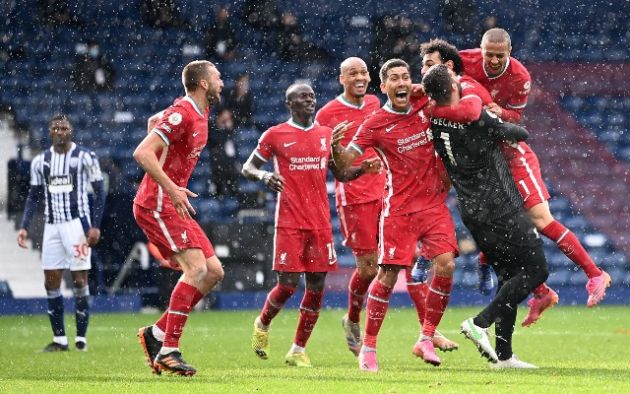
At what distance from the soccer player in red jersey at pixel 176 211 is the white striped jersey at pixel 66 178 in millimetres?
3488

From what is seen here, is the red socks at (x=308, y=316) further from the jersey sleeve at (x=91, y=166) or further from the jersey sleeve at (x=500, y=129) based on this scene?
the jersey sleeve at (x=91, y=166)

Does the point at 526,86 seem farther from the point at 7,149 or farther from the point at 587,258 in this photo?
the point at 7,149

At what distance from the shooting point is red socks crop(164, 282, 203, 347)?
8.22 meters

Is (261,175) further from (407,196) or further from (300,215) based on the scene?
(407,196)

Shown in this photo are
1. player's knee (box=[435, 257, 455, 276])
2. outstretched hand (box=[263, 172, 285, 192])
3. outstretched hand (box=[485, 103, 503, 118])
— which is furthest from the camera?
outstretched hand (box=[263, 172, 285, 192])

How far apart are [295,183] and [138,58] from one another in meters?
12.0

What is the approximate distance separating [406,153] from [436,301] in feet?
3.42

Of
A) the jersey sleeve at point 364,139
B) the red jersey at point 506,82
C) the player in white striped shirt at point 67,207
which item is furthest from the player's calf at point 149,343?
the player in white striped shirt at point 67,207

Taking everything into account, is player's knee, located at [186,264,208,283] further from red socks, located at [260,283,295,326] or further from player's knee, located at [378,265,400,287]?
red socks, located at [260,283,295,326]

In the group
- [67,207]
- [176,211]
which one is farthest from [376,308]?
[67,207]

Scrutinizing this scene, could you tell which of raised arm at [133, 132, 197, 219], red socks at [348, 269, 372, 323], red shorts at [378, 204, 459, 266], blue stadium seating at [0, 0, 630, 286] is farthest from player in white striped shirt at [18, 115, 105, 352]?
blue stadium seating at [0, 0, 630, 286]

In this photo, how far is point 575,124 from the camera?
68.5ft

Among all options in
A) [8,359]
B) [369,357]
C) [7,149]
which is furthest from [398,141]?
[7,149]

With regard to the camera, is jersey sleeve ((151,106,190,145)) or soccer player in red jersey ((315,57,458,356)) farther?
soccer player in red jersey ((315,57,458,356))
